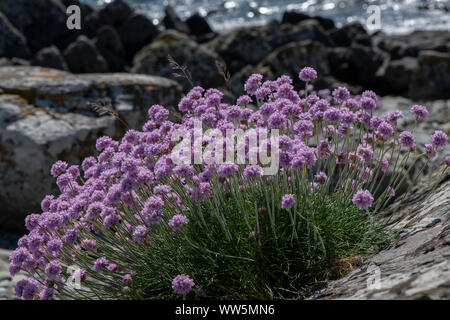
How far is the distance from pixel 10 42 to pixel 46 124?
1202 centimetres

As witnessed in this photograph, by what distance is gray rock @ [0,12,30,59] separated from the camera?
16.9m

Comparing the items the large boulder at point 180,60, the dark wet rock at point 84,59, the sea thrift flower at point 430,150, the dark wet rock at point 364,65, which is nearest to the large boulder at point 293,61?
the large boulder at point 180,60

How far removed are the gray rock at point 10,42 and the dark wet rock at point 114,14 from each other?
570cm

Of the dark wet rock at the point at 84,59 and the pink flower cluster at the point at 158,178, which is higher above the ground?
the pink flower cluster at the point at 158,178

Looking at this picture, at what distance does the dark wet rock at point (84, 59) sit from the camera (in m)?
16.4

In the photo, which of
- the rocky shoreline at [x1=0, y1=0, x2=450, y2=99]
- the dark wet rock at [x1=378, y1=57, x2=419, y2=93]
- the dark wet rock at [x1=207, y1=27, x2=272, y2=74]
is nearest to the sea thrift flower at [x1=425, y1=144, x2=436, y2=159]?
the rocky shoreline at [x1=0, y1=0, x2=450, y2=99]

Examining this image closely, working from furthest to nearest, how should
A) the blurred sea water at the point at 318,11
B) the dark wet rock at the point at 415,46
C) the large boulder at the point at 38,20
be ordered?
the blurred sea water at the point at 318,11
the dark wet rock at the point at 415,46
the large boulder at the point at 38,20

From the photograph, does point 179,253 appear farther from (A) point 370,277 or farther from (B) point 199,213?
(A) point 370,277

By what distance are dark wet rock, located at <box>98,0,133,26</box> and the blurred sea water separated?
475 inches

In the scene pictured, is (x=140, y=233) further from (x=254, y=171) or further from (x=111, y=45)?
(x=111, y=45)

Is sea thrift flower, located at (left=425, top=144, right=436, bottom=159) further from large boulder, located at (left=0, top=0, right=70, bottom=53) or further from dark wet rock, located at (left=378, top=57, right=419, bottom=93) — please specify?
large boulder, located at (left=0, top=0, right=70, bottom=53)
